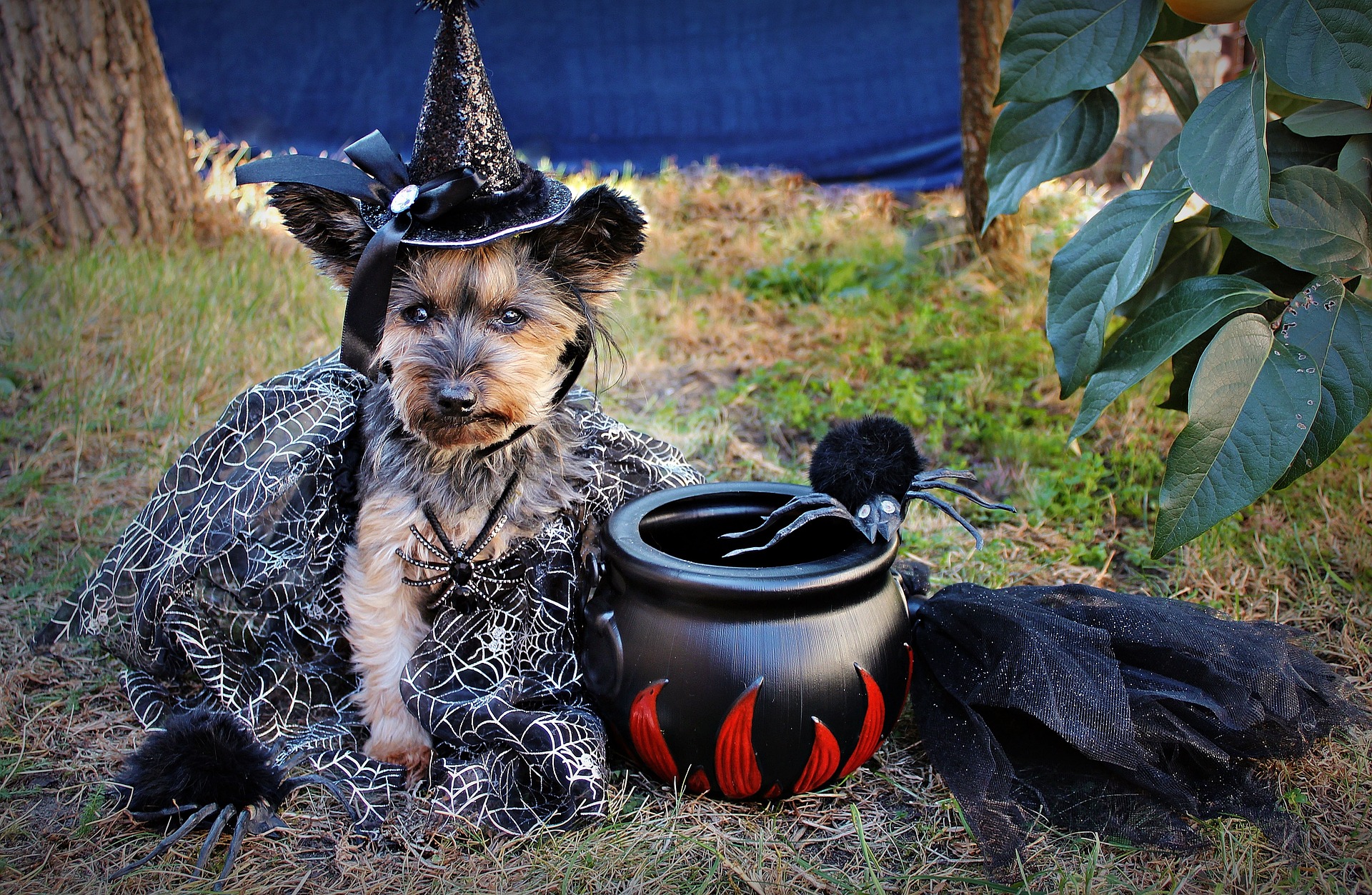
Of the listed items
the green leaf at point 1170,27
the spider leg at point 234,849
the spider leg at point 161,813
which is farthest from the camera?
the green leaf at point 1170,27

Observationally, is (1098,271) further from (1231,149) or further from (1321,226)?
(1321,226)

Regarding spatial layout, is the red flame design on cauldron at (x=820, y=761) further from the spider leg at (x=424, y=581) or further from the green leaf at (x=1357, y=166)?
the green leaf at (x=1357, y=166)

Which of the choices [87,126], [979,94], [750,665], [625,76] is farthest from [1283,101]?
[625,76]

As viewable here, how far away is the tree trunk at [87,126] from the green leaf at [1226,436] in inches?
236

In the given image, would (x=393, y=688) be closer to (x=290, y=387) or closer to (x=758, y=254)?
(x=290, y=387)

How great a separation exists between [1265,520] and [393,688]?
292 cm

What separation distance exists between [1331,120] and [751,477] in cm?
223

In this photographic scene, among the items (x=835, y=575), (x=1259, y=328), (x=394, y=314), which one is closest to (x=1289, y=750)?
(x=1259, y=328)

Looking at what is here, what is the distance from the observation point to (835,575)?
216 cm

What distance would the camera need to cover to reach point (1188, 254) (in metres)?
3.02

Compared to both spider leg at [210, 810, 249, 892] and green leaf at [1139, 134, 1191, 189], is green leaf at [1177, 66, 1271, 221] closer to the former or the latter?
green leaf at [1139, 134, 1191, 189]

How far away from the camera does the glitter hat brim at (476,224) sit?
2188 millimetres

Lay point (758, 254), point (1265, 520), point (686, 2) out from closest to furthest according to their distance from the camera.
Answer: point (1265, 520) → point (758, 254) → point (686, 2)

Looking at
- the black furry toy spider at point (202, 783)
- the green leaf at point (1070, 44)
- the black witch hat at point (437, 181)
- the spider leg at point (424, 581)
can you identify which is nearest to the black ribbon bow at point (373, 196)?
the black witch hat at point (437, 181)
